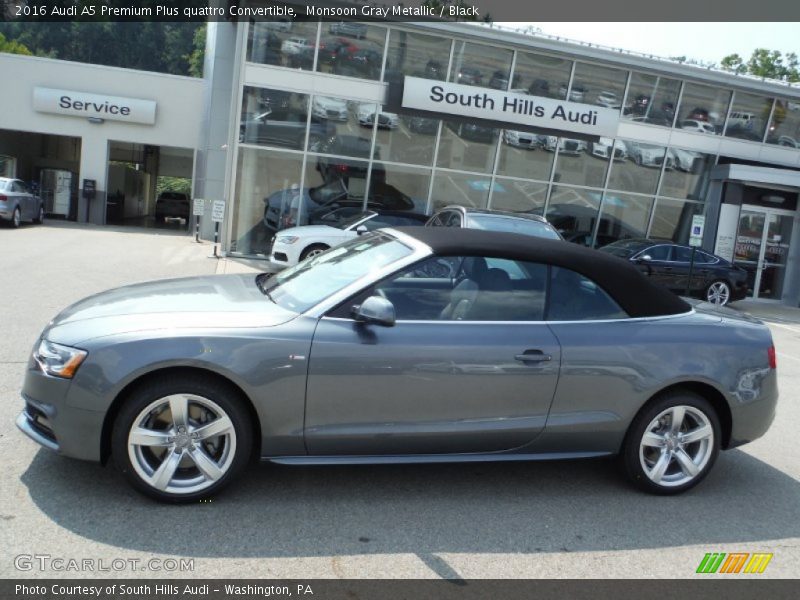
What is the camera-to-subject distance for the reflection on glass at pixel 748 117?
773 inches

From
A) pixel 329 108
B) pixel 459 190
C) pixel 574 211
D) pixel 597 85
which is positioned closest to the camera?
pixel 329 108

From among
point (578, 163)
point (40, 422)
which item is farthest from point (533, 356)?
point (578, 163)

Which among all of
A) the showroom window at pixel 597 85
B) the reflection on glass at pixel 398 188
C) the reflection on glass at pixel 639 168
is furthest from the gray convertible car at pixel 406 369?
the reflection on glass at pixel 639 168

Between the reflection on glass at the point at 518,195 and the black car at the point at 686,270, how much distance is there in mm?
2587

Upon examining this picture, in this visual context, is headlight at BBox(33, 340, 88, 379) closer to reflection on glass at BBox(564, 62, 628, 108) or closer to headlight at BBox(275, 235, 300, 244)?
headlight at BBox(275, 235, 300, 244)

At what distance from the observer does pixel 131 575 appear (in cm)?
296

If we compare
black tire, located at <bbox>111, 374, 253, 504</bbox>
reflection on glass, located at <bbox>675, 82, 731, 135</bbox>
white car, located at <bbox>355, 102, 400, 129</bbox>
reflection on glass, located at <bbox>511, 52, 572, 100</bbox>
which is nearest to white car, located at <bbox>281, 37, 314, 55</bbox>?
white car, located at <bbox>355, 102, 400, 129</bbox>

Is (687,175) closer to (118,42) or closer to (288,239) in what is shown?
(288,239)

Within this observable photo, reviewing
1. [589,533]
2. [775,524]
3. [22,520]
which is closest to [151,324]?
[22,520]

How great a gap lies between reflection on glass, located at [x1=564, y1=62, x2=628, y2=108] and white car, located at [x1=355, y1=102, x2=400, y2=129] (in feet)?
16.2

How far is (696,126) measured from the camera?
19.4 meters

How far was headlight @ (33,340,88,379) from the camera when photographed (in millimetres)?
3480

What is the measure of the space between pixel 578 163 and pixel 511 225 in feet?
29.3

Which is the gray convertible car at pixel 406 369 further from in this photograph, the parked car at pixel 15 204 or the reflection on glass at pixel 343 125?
the parked car at pixel 15 204
